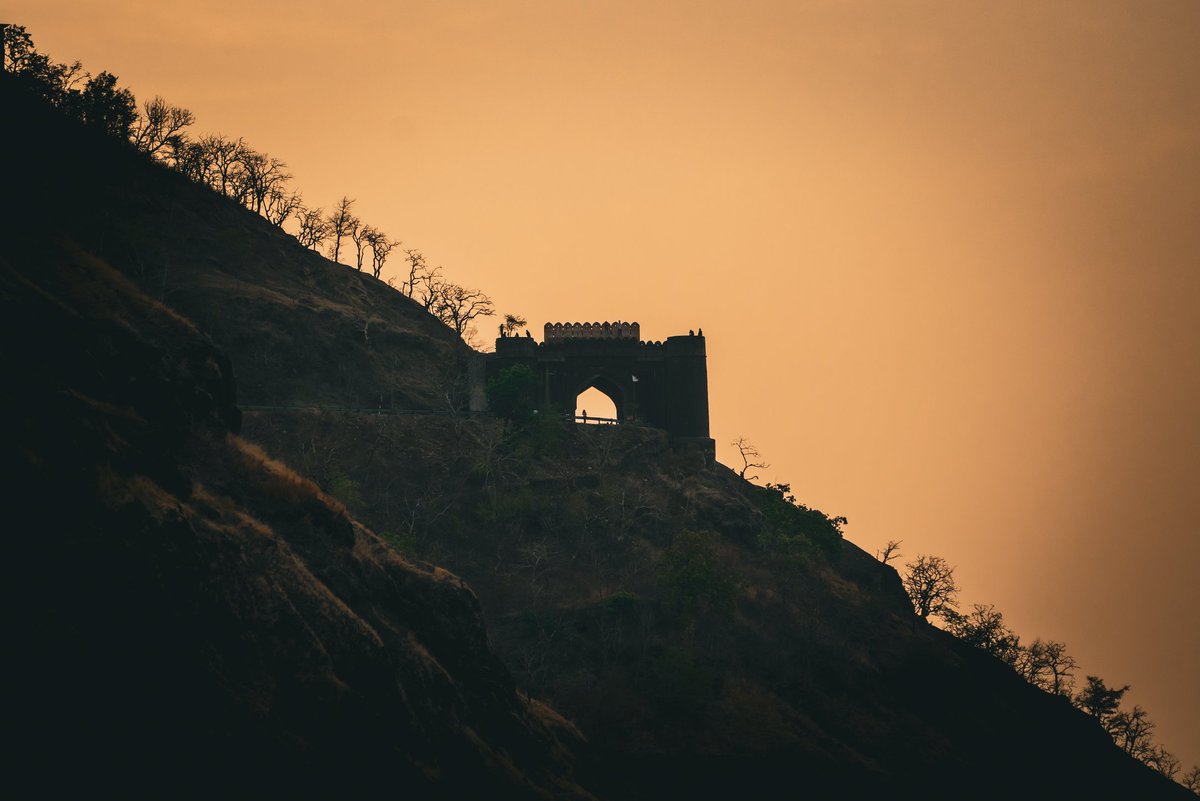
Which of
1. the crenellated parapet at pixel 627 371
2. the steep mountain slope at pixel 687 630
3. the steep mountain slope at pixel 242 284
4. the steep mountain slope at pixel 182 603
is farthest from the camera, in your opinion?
the crenellated parapet at pixel 627 371

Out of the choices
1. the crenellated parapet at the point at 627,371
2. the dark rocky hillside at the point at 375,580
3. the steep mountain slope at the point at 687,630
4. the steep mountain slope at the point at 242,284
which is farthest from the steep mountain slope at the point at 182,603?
the crenellated parapet at the point at 627,371

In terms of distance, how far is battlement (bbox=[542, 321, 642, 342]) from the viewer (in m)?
105

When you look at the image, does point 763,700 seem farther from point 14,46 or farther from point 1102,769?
point 14,46

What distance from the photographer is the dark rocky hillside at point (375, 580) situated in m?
35.8

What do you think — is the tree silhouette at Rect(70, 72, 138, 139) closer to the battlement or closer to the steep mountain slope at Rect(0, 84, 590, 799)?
the battlement

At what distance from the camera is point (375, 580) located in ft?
161

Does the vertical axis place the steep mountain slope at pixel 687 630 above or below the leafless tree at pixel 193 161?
below

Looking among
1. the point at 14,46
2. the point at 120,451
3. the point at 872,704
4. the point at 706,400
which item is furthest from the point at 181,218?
the point at 120,451

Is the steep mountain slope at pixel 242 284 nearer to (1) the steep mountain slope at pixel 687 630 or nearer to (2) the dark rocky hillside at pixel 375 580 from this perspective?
(2) the dark rocky hillside at pixel 375 580

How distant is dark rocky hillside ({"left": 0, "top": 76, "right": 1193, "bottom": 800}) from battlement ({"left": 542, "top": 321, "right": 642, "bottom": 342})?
7949 millimetres

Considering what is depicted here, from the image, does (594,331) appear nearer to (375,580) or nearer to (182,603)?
(375,580)

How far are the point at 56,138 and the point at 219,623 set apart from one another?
77.2 m

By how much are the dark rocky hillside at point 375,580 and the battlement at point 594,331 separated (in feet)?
26.1

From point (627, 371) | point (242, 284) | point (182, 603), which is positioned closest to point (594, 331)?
point (627, 371)
